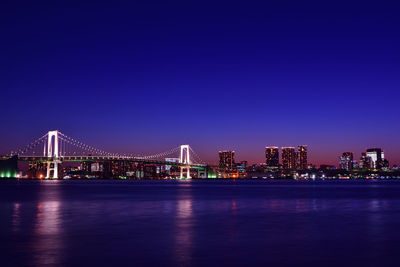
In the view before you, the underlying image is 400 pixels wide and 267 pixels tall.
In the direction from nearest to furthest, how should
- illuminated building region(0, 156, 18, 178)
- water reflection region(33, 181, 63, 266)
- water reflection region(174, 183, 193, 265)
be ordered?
water reflection region(33, 181, 63, 266)
water reflection region(174, 183, 193, 265)
illuminated building region(0, 156, 18, 178)

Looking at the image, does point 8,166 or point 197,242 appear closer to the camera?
point 197,242

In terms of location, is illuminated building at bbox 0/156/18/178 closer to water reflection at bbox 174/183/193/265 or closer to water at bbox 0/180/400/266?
water at bbox 0/180/400/266

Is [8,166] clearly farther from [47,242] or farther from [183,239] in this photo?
[183,239]

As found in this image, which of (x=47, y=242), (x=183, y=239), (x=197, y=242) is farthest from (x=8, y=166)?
(x=197, y=242)

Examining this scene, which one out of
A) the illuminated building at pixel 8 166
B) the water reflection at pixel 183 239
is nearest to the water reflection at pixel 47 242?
the water reflection at pixel 183 239

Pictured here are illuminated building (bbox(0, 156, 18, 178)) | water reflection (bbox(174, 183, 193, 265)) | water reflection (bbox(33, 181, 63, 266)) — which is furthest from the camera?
illuminated building (bbox(0, 156, 18, 178))

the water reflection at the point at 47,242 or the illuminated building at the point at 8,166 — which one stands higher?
the illuminated building at the point at 8,166

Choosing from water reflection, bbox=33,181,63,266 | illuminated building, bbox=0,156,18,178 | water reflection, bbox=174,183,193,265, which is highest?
illuminated building, bbox=0,156,18,178

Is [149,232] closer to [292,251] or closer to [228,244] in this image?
[228,244]

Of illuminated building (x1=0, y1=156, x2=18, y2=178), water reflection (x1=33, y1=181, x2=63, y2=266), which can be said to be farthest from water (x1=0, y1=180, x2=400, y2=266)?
illuminated building (x1=0, y1=156, x2=18, y2=178)

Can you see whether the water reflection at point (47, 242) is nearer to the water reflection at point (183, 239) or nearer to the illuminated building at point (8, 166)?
the water reflection at point (183, 239)

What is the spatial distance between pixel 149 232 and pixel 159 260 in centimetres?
572

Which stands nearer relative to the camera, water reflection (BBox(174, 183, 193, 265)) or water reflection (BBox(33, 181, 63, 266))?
water reflection (BBox(33, 181, 63, 266))

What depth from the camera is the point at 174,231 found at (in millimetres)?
17188
